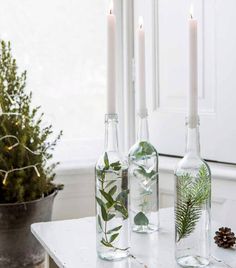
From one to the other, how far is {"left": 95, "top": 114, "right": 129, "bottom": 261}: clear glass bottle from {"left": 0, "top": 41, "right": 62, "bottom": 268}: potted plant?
0.56 metres

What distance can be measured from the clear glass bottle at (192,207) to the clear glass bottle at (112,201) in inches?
3.8

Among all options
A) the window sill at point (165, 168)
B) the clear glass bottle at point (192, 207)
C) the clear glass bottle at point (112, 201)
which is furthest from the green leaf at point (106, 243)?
the window sill at point (165, 168)

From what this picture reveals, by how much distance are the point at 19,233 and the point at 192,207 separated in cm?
73

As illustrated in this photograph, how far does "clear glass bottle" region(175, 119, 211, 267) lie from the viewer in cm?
84

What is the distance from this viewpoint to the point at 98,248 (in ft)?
2.93

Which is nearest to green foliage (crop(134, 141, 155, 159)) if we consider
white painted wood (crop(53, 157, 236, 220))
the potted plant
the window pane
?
the potted plant

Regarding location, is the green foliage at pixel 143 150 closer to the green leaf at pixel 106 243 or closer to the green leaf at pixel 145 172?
the green leaf at pixel 145 172

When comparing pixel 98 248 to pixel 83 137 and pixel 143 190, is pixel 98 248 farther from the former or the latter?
pixel 83 137

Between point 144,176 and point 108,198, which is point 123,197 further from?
point 144,176

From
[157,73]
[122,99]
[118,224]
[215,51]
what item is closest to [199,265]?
[118,224]

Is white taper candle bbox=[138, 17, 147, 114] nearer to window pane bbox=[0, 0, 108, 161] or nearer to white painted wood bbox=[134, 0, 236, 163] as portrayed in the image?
white painted wood bbox=[134, 0, 236, 163]

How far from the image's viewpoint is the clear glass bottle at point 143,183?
104cm

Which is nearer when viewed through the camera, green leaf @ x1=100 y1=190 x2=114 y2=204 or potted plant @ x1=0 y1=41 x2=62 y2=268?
green leaf @ x1=100 y1=190 x2=114 y2=204

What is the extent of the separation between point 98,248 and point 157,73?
97 centimetres
